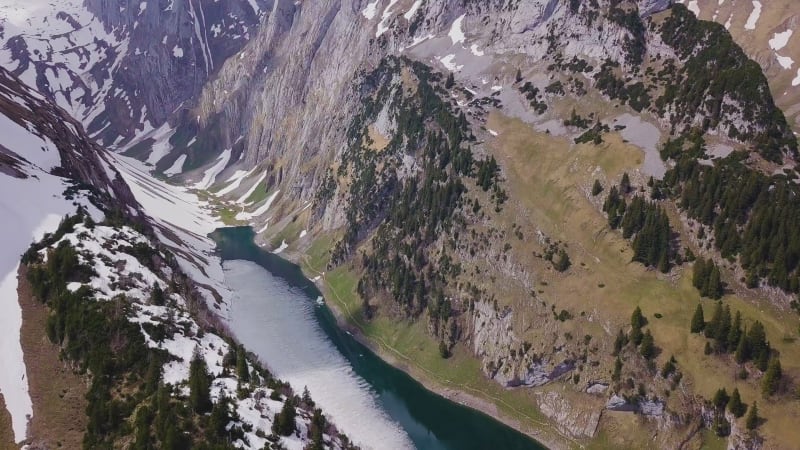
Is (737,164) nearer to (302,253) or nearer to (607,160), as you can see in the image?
(607,160)

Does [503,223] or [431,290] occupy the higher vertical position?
[503,223]

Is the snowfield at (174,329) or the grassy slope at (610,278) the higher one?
the grassy slope at (610,278)

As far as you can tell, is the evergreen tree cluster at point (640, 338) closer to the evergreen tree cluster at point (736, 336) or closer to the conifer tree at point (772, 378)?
the evergreen tree cluster at point (736, 336)

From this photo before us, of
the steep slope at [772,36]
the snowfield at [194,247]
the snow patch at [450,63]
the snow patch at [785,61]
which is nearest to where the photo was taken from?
the snowfield at [194,247]

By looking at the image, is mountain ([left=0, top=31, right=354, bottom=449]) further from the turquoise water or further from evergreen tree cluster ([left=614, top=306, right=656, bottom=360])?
evergreen tree cluster ([left=614, top=306, right=656, bottom=360])

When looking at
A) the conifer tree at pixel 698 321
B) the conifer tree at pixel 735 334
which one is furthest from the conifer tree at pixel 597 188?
the conifer tree at pixel 735 334

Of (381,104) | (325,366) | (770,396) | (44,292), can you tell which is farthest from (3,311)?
(381,104)

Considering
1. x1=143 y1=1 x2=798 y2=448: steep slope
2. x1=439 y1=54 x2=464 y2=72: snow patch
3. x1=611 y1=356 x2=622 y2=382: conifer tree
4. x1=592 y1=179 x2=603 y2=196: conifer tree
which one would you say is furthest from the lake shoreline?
x1=439 y1=54 x2=464 y2=72: snow patch
